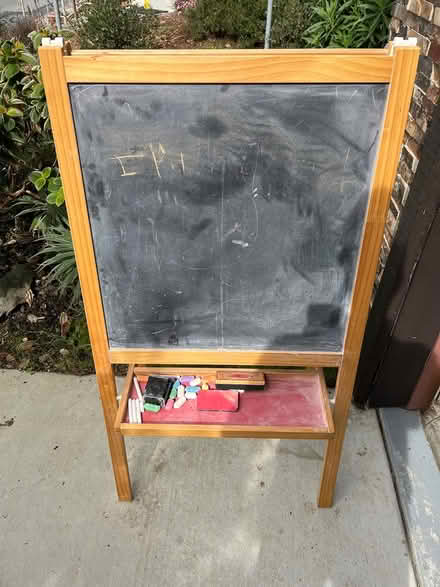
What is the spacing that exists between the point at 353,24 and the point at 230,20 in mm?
4790

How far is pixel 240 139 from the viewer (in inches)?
59.9

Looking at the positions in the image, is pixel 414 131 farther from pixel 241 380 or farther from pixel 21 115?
pixel 21 115

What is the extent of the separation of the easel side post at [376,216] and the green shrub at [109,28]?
7.07 metres

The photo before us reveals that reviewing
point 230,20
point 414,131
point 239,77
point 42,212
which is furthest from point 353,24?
point 230,20

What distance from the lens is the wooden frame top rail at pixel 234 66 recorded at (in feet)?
4.57

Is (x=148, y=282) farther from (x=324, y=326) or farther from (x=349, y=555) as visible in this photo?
(x=349, y=555)

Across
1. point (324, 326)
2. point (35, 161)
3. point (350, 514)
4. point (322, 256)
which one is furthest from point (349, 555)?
point (35, 161)

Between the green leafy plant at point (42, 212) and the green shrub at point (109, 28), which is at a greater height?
the green shrub at point (109, 28)

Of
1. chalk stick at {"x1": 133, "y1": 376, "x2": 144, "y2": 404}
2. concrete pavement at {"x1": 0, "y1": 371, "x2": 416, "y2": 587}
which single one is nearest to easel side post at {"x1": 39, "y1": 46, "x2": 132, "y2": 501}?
chalk stick at {"x1": 133, "y1": 376, "x2": 144, "y2": 404}

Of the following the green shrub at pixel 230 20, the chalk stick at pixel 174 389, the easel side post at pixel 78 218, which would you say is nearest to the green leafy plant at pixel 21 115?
the easel side post at pixel 78 218

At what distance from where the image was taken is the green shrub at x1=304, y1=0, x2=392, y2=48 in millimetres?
4055

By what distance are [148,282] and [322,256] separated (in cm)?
65

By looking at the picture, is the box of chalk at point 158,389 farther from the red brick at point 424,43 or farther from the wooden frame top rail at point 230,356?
the red brick at point 424,43

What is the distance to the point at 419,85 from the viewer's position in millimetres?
2393
